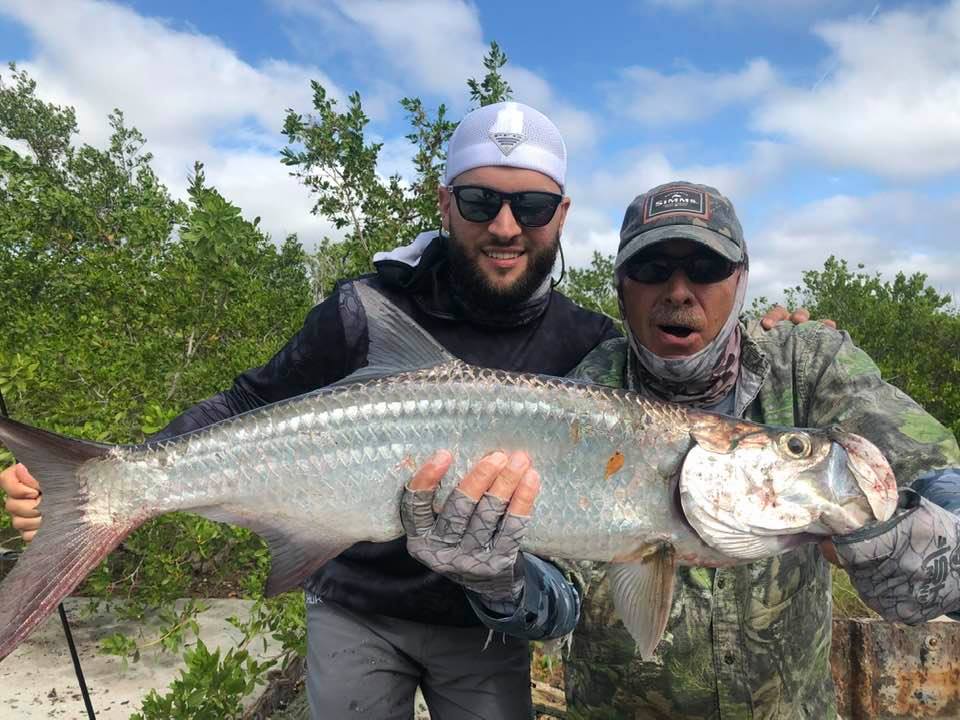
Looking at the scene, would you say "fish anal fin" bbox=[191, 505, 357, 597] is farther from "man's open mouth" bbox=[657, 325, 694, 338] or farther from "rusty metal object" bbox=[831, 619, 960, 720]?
"rusty metal object" bbox=[831, 619, 960, 720]

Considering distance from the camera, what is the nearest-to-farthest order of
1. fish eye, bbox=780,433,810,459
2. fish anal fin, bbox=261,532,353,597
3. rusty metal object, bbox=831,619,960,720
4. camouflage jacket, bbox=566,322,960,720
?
fish eye, bbox=780,433,810,459 < fish anal fin, bbox=261,532,353,597 < camouflage jacket, bbox=566,322,960,720 < rusty metal object, bbox=831,619,960,720

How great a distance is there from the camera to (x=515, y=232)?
331 centimetres

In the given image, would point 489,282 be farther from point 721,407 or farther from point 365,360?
point 721,407

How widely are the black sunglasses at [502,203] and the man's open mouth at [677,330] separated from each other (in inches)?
33.1

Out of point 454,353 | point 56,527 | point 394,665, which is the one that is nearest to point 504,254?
point 454,353

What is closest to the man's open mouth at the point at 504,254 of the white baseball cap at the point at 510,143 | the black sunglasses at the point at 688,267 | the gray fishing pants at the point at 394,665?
the white baseball cap at the point at 510,143

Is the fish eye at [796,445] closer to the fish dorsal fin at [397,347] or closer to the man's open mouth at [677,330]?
the man's open mouth at [677,330]

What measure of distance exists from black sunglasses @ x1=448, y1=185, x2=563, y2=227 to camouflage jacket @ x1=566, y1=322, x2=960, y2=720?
1.12m

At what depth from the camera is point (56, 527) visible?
254 centimetres

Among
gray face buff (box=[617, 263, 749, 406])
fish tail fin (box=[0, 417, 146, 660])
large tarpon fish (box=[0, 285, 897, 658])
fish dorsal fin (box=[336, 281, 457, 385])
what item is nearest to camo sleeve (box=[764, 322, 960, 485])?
gray face buff (box=[617, 263, 749, 406])

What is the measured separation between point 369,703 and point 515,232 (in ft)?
7.56

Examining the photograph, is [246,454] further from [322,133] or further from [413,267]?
[322,133]

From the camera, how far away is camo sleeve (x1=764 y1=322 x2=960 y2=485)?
2.47 meters

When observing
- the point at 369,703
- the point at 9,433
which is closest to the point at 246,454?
the point at 9,433
